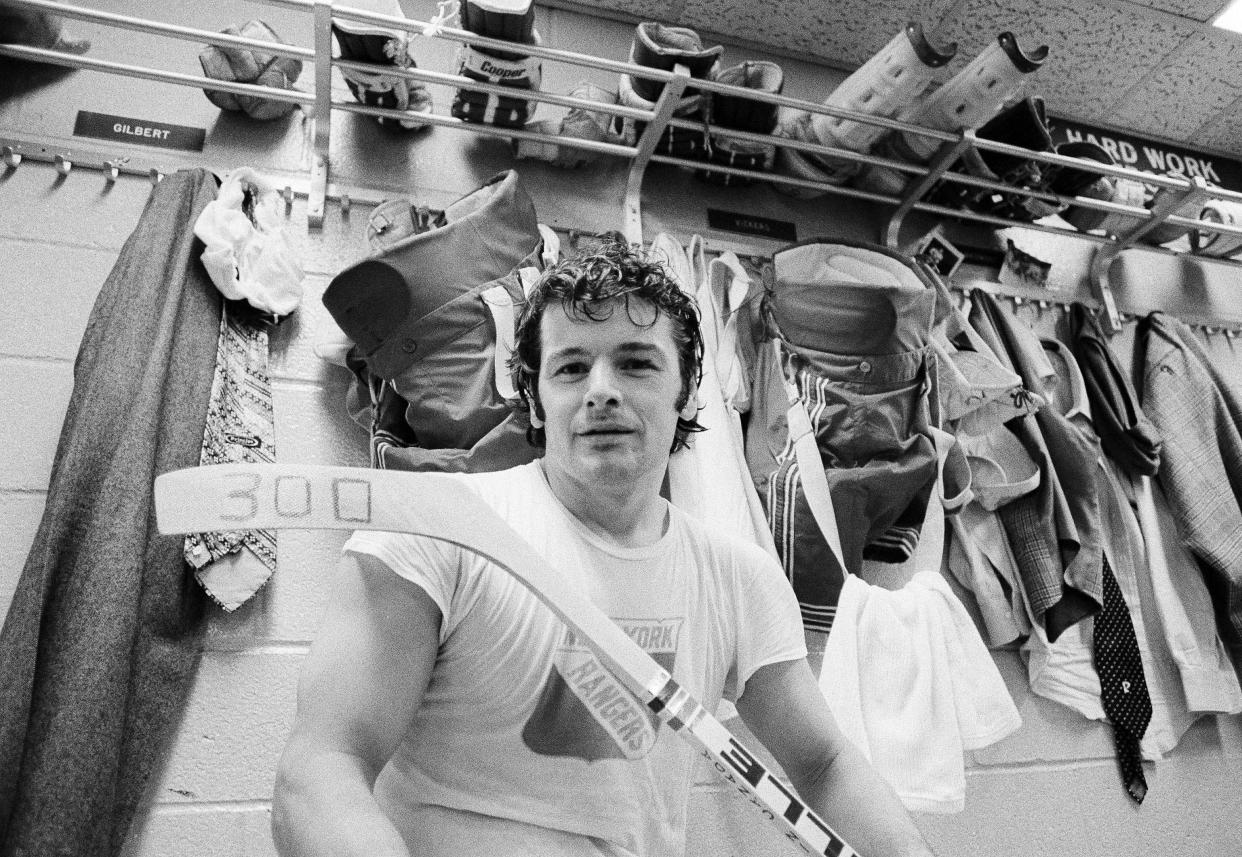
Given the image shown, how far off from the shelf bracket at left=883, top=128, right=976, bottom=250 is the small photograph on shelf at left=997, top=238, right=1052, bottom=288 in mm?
267

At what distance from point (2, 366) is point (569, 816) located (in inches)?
46.5

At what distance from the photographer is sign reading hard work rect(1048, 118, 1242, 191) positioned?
2363 mm

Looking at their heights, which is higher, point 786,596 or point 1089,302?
point 1089,302

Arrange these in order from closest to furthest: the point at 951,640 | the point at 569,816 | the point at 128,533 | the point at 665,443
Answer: the point at 569,816
the point at 665,443
the point at 128,533
the point at 951,640

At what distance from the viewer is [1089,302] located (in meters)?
2.10

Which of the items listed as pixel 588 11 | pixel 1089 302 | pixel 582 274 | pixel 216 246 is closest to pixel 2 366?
pixel 216 246

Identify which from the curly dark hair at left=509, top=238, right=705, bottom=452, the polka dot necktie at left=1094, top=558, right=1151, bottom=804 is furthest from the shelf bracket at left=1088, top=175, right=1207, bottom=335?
the curly dark hair at left=509, top=238, right=705, bottom=452

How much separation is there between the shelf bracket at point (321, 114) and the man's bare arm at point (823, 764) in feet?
Result: 3.82

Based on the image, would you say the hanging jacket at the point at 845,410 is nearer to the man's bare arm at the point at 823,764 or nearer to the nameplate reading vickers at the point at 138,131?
the man's bare arm at the point at 823,764

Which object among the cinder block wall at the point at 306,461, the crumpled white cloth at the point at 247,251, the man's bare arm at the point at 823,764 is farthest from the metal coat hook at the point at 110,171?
the man's bare arm at the point at 823,764

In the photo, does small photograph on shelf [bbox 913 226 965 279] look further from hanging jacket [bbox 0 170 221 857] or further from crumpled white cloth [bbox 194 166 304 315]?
hanging jacket [bbox 0 170 221 857]

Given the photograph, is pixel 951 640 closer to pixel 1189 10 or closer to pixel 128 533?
pixel 128 533

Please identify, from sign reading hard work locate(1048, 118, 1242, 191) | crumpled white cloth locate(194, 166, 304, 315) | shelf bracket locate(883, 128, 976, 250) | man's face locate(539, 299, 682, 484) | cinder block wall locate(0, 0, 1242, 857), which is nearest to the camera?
man's face locate(539, 299, 682, 484)

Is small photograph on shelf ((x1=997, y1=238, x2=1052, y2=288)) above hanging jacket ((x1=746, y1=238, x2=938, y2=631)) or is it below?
above
